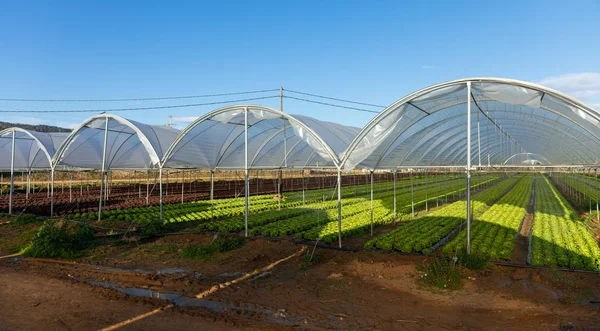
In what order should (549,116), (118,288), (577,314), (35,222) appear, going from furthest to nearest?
(35,222)
(549,116)
(118,288)
(577,314)

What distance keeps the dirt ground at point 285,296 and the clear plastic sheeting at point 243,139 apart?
170 inches

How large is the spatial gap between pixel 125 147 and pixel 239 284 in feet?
43.7

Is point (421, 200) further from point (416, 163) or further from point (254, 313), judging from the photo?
point (254, 313)

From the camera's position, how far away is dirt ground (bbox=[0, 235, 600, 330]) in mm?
6264

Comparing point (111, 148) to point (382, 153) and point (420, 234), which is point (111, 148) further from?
point (420, 234)

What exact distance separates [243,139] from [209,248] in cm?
630

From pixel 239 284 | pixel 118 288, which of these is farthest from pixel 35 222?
pixel 239 284

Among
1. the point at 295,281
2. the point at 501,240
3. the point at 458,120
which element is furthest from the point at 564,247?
the point at 295,281

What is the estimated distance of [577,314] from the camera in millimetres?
6375

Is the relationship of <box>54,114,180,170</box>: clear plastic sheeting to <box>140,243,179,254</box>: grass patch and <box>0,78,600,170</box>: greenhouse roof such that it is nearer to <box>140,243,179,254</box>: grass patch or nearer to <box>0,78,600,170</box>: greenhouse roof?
<box>0,78,600,170</box>: greenhouse roof

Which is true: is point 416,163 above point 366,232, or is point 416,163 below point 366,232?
above

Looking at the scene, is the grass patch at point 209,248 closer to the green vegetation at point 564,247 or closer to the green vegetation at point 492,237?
the green vegetation at point 492,237

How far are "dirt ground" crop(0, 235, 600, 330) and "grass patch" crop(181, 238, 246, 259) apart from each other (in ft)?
1.20

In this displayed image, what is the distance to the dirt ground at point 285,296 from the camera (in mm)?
6264
